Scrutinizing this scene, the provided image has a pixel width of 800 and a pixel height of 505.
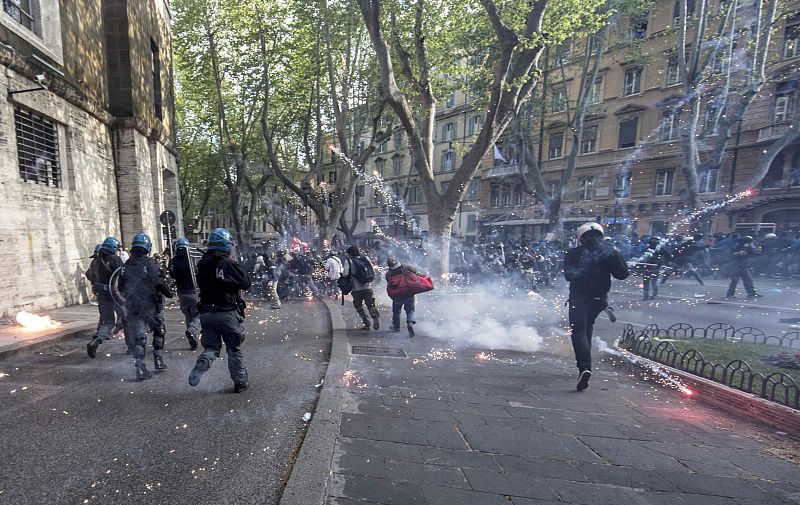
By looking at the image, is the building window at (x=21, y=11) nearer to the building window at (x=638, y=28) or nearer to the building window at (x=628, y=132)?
the building window at (x=638, y=28)

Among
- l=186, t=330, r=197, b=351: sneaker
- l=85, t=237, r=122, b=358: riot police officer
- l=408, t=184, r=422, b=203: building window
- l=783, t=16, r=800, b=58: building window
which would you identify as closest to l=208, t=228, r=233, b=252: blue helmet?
l=85, t=237, r=122, b=358: riot police officer

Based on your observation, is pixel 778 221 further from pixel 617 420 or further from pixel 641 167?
pixel 617 420

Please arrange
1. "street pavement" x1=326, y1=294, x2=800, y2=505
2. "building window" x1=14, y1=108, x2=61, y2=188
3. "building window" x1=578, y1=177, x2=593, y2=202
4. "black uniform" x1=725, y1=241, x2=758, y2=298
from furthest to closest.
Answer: "building window" x1=578, y1=177, x2=593, y2=202 < "black uniform" x1=725, y1=241, x2=758, y2=298 < "building window" x1=14, y1=108, x2=61, y2=188 < "street pavement" x1=326, y1=294, x2=800, y2=505

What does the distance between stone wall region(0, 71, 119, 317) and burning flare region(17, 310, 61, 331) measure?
649 mm

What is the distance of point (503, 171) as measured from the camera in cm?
2973

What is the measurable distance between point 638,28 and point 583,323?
26.0 meters

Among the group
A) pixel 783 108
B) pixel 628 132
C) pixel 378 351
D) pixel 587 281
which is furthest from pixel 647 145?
pixel 378 351

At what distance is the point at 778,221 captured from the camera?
63.0ft

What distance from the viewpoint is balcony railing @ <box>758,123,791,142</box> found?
61.1 ft

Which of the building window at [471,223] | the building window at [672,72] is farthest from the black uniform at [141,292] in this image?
the building window at [471,223]

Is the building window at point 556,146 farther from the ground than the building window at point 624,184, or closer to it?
farther from the ground

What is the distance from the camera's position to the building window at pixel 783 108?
18.7 meters

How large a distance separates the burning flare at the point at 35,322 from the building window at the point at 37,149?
3.00 m

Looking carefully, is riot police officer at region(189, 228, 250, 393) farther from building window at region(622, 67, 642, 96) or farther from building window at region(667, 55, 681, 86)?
building window at region(622, 67, 642, 96)
